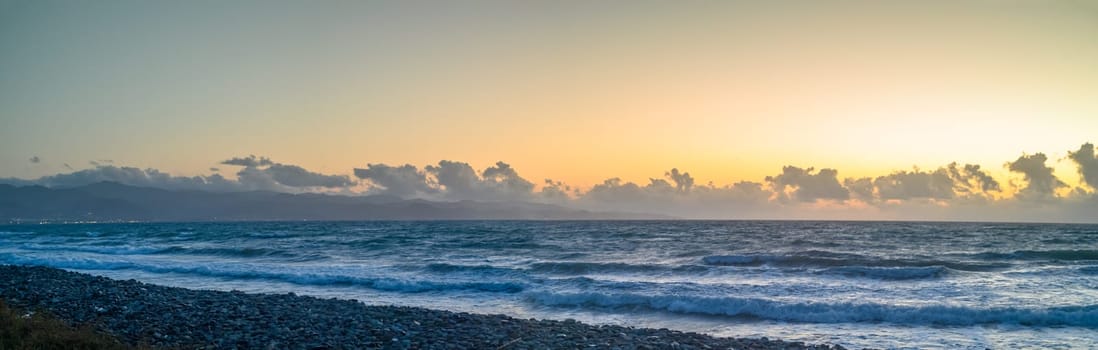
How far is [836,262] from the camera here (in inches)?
1437

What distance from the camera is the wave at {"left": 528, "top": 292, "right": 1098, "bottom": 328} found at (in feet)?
61.7

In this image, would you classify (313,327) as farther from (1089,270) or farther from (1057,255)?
(1057,255)

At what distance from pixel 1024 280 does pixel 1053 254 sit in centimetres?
1946

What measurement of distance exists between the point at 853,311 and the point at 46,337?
70.3 feet

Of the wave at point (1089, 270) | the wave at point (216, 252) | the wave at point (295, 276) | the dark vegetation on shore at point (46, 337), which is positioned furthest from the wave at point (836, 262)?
the dark vegetation on shore at point (46, 337)

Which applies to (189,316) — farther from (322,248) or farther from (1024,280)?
(322,248)

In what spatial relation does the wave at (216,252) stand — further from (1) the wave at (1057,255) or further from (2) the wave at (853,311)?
(1) the wave at (1057,255)

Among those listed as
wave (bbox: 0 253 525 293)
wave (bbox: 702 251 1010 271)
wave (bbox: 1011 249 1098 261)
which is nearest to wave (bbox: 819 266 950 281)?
wave (bbox: 702 251 1010 271)

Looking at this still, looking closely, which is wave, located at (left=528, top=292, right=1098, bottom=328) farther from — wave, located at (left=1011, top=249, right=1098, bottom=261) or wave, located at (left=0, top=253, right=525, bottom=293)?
wave, located at (left=1011, top=249, right=1098, bottom=261)

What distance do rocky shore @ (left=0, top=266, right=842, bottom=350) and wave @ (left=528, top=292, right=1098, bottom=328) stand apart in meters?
5.81

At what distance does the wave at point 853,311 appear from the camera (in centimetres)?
1880

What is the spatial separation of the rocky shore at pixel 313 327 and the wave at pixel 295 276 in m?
8.18

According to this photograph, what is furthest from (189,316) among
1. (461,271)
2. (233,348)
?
(461,271)

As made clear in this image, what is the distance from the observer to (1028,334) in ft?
56.0
